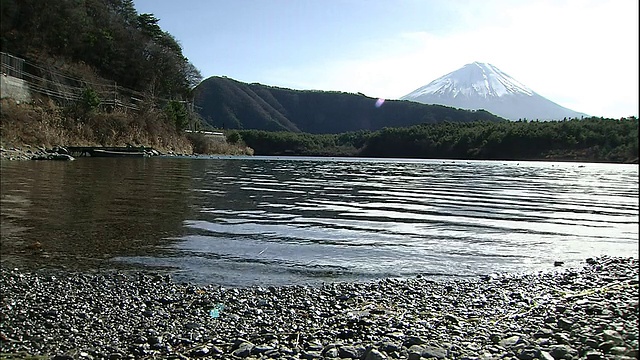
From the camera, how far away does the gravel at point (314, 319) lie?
3934 mm

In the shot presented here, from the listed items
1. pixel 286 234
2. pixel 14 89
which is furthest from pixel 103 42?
pixel 286 234

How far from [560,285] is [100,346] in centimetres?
567

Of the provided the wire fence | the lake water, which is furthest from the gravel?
the wire fence

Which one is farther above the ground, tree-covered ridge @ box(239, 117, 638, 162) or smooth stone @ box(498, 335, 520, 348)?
tree-covered ridge @ box(239, 117, 638, 162)

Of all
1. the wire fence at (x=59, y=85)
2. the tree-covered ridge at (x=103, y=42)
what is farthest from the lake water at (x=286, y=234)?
the wire fence at (x=59, y=85)

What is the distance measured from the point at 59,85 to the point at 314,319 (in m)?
55.6

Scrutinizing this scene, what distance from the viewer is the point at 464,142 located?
396ft

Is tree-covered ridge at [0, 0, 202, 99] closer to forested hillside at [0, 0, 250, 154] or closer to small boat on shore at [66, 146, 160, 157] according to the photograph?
forested hillside at [0, 0, 250, 154]

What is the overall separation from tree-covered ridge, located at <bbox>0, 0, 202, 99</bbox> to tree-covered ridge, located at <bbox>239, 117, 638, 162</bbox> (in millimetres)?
46832

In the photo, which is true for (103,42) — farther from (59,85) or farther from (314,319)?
(314,319)

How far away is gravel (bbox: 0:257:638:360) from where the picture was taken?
12.9 feet

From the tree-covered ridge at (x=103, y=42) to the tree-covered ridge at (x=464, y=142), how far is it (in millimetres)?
46832

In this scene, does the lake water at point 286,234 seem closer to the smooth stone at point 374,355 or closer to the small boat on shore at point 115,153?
the smooth stone at point 374,355

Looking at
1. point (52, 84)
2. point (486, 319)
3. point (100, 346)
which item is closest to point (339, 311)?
point (486, 319)
